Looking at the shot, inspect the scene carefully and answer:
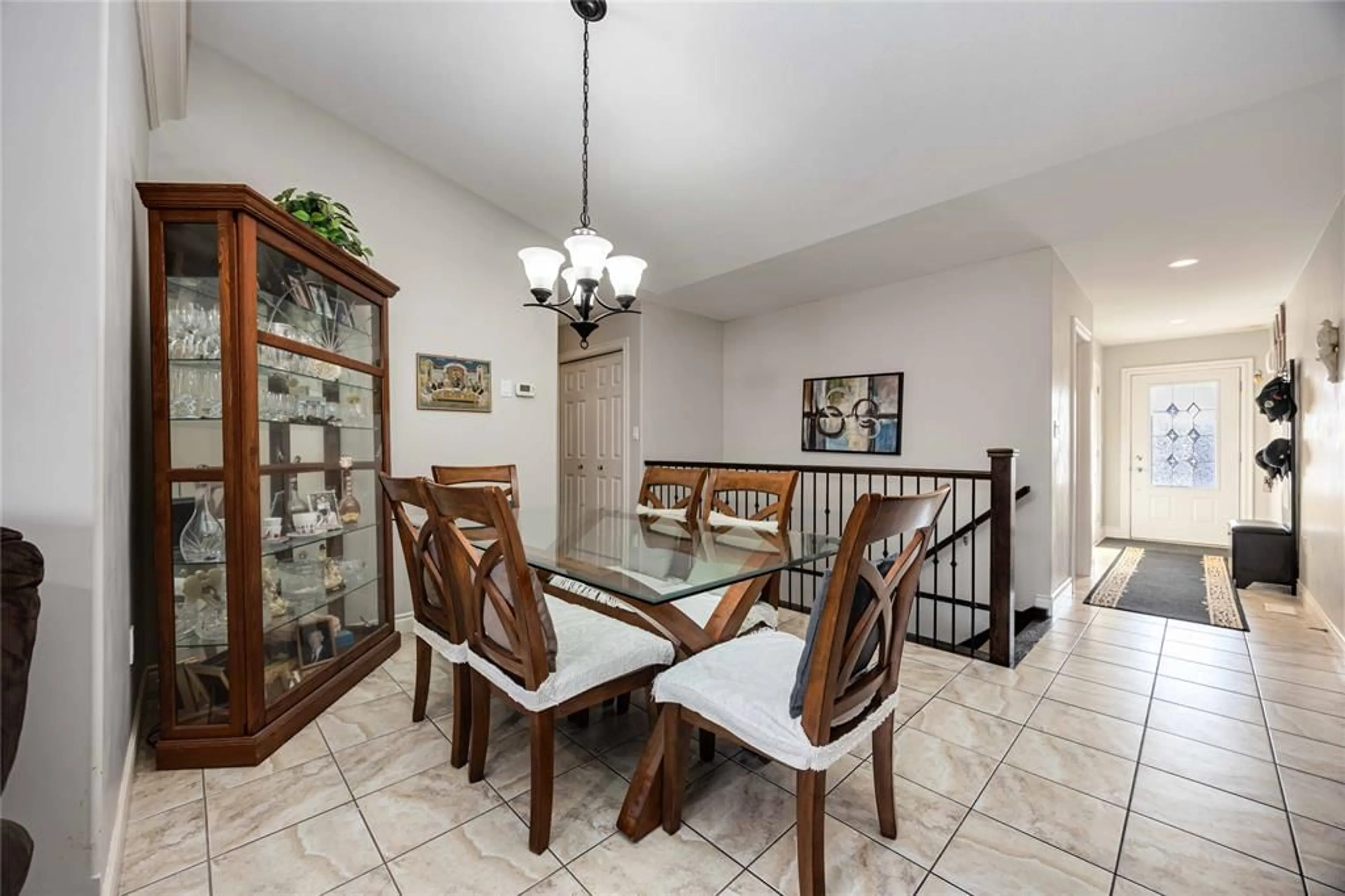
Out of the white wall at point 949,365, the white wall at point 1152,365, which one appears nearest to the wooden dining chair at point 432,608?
the white wall at point 949,365

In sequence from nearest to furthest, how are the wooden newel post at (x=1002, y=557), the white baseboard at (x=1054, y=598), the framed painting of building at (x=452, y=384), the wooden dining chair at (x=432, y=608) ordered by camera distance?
the wooden dining chair at (x=432, y=608)
the wooden newel post at (x=1002, y=557)
the framed painting of building at (x=452, y=384)
the white baseboard at (x=1054, y=598)

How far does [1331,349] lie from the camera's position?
9.47ft

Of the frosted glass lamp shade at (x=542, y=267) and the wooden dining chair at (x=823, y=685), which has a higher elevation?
the frosted glass lamp shade at (x=542, y=267)

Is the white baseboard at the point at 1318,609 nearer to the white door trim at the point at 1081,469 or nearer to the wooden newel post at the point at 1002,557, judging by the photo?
the white door trim at the point at 1081,469

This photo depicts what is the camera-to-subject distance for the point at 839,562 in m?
1.11

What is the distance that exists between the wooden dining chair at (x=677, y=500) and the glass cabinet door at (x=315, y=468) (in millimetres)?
1372

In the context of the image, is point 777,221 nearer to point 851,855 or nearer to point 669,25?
point 669,25

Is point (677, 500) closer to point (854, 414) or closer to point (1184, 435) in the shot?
point (854, 414)

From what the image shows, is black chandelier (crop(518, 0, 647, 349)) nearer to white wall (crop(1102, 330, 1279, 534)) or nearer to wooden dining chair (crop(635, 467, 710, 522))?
wooden dining chair (crop(635, 467, 710, 522))

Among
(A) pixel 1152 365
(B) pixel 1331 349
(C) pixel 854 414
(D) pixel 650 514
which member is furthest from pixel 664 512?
(A) pixel 1152 365

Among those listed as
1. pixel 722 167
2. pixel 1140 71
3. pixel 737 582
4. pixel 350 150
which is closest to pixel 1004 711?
pixel 737 582

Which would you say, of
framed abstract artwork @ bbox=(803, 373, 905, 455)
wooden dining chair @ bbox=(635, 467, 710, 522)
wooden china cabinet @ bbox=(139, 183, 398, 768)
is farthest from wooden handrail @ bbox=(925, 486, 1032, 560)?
wooden china cabinet @ bbox=(139, 183, 398, 768)

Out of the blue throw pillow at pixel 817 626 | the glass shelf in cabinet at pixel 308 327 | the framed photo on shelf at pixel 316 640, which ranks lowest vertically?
the framed photo on shelf at pixel 316 640

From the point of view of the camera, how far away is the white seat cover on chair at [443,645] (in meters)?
1.69
